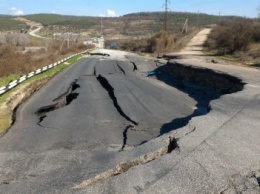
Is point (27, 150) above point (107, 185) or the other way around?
the other way around

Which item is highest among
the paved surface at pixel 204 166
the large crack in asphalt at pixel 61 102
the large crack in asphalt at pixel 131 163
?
the paved surface at pixel 204 166

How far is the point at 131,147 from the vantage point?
10047mm

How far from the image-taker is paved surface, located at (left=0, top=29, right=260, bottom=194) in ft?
21.6

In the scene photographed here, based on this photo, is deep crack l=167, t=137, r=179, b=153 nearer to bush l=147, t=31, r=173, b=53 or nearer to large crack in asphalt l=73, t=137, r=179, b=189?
large crack in asphalt l=73, t=137, r=179, b=189

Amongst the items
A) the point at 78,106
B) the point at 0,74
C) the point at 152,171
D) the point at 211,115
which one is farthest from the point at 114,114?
the point at 0,74

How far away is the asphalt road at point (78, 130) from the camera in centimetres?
753

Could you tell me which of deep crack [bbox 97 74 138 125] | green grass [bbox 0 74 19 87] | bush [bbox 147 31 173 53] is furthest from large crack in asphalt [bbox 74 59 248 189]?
bush [bbox 147 31 173 53]

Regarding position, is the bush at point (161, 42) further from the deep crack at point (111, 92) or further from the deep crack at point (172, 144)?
the deep crack at point (172, 144)

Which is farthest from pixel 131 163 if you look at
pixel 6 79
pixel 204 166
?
pixel 6 79

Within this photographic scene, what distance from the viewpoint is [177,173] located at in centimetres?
683

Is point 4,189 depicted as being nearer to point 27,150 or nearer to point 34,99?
point 27,150

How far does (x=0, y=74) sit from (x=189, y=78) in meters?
13.0

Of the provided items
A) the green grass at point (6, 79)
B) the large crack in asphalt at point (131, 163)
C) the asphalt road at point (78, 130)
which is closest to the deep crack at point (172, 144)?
the large crack in asphalt at point (131, 163)

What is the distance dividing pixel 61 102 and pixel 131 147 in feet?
24.6
